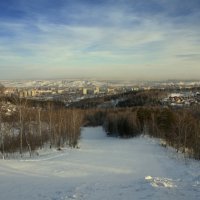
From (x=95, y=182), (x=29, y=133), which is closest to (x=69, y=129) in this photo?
(x=29, y=133)

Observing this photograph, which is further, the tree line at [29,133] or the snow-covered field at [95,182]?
the tree line at [29,133]

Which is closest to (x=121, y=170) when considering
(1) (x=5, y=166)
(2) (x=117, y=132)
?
(1) (x=5, y=166)

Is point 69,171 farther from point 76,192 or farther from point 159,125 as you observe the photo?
point 159,125

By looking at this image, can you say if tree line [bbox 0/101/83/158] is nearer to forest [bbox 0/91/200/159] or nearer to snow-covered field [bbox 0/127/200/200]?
forest [bbox 0/91/200/159]

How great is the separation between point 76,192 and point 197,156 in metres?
15.0

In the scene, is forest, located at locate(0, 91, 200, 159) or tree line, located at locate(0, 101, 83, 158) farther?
tree line, located at locate(0, 101, 83, 158)

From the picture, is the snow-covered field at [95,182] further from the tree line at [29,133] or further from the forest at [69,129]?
the tree line at [29,133]

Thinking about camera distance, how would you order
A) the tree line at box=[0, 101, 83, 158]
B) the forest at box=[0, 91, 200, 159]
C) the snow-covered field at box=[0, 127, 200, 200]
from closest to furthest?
the snow-covered field at box=[0, 127, 200, 200], the forest at box=[0, 91, 200, 159], the tree line at box=[0, 101, 83, 158]

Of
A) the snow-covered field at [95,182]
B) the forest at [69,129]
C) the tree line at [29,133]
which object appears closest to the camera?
the snow-covered field at [95,182]

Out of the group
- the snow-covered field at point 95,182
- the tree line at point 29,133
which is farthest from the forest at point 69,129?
the snow-covered field at point 95,182

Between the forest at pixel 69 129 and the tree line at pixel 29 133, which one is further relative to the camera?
the tree line at pixel 29 133

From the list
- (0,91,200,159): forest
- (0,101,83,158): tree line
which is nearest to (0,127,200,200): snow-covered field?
(0,91,200,159): forest

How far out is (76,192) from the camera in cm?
1204

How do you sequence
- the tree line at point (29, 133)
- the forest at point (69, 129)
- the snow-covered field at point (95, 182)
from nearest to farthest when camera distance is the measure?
the snow-covered field at point (95, 182)
the forest at point (69, 129)
the tree line at point (29, 133)
